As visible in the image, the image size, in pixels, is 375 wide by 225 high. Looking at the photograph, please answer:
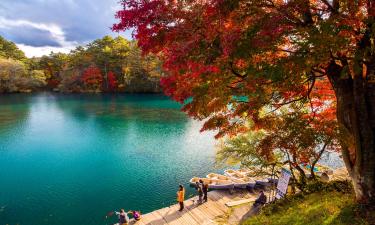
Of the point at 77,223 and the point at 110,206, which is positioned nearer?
the point at 77,223

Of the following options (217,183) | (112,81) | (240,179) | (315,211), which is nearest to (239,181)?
(240,179)

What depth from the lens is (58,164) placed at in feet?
68.0

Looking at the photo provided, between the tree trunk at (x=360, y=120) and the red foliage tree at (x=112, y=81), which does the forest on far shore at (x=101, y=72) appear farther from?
the tree trunk at (x=360, y=120)

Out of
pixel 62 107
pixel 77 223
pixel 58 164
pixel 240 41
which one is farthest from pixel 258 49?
pixel 62 107

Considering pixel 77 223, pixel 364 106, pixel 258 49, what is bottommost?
pixel 77 223

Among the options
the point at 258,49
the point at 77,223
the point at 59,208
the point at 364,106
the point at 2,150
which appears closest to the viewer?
the point at 258,49

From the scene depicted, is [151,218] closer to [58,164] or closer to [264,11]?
[264,11]

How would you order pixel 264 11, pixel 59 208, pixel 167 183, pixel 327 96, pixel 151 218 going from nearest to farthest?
1. pixel 264 11
2. pixel 327 96
3. pixel 151 218
4. pixel 59 208
5. pixel 167 183

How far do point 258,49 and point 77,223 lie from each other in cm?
1169

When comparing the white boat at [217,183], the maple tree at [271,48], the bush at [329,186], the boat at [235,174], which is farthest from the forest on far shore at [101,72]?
the maple tree at [271,48]

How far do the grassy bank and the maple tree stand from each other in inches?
22.6

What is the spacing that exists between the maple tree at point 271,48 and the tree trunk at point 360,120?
2cm

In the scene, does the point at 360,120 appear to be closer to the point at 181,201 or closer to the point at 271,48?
the point at 271,48

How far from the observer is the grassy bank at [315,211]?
709cm
